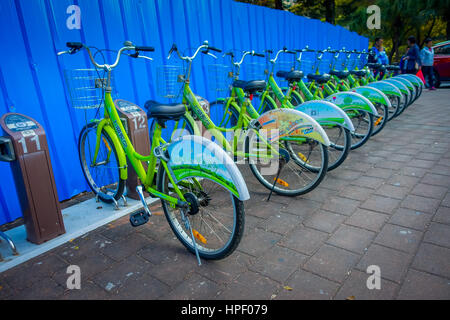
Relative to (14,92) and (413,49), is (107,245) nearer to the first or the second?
(14,92)

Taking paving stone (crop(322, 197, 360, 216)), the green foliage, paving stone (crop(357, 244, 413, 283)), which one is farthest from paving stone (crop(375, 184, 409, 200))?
the green foliage

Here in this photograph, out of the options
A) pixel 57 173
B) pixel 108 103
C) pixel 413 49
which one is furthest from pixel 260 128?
pixel 413 49

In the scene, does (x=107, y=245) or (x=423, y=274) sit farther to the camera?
(x=107, y=245)

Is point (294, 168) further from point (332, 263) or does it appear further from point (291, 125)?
point (332, 263)

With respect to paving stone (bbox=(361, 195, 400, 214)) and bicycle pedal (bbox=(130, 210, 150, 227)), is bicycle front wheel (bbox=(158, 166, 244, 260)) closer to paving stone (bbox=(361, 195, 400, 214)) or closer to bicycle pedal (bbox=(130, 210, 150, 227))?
bicycle pedal (bbox=(130, 210, 150, 227))

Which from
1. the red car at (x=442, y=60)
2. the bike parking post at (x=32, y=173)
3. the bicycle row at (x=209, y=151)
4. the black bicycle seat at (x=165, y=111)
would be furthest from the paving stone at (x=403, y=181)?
the red car at (x=442, y=60)

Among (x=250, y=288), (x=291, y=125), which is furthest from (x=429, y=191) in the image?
(x=250, y=288)

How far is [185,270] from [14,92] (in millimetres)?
2520

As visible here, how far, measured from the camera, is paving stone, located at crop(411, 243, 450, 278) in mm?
2091

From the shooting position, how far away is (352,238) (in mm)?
2533

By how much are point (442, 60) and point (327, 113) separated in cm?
1151

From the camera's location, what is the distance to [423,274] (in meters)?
2.06

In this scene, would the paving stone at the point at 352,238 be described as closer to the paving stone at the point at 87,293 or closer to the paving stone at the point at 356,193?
the paving stone at the point at 356,193

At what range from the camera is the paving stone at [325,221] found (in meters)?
2.72
